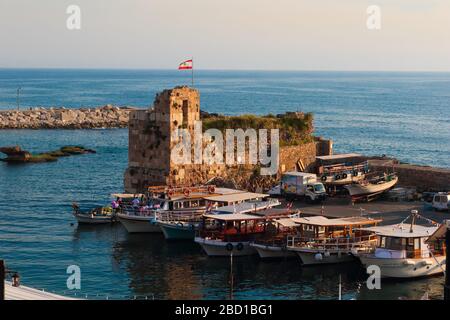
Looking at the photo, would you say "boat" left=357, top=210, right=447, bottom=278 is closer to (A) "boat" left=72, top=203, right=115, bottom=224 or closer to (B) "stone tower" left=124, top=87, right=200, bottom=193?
(B) "stone tower" left=124, top=87, right=200, bottom=193

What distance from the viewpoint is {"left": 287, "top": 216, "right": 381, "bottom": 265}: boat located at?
38500 mm

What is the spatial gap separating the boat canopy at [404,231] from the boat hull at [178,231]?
32.5ft

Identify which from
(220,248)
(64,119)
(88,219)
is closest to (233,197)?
(220,248)

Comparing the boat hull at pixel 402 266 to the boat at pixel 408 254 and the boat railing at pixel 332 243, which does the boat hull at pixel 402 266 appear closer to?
the boat at pixel 408 254

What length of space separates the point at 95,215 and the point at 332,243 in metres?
15.9

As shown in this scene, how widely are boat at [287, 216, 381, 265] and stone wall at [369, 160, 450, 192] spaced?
12.3 meters

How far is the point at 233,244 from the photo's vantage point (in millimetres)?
40719

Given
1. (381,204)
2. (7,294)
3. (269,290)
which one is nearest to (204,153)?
(381,204)

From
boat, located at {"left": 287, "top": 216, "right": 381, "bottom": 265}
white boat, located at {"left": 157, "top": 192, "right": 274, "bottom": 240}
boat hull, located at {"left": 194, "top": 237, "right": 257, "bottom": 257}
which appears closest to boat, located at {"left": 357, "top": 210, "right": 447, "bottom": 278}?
boat, located at {"left": 287, "top": 216, "right": 381, "bottom": 265}

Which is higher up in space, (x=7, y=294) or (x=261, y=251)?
(x=7, y=294)
